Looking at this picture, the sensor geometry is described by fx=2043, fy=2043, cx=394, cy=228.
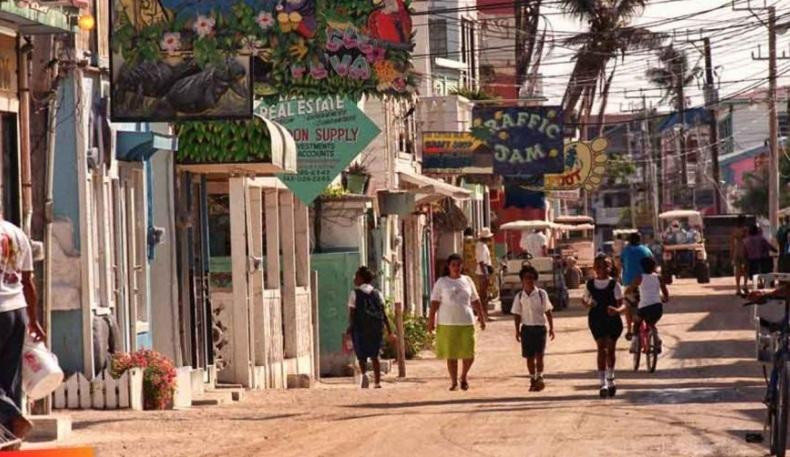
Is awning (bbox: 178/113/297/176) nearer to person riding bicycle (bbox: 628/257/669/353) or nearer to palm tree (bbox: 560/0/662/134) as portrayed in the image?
person riding bicycle (bbox: 628/257/669/353)

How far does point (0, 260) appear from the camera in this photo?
1389cm

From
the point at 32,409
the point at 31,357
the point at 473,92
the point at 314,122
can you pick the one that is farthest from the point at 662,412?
the point at 473,92

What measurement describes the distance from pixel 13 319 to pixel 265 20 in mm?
8170

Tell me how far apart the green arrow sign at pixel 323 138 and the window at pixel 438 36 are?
3314 cm

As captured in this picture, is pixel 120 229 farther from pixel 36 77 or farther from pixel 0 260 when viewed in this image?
pixel 0 260

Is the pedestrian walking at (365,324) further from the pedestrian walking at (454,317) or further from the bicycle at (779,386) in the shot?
the bicycle at (779,386)

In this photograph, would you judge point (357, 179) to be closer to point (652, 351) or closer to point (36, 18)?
point (652, 351)

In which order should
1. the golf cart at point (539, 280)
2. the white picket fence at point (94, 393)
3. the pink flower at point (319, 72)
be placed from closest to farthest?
the white picket fence at point (94, 393), the pink flower at point (319, 72), the golf cart at point (539, 280)

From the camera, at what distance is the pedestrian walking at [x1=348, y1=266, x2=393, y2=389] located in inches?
1116

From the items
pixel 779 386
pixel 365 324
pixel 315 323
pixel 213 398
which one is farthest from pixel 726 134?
pixel 779 386

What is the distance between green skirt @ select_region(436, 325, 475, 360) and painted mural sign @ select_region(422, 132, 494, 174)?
23.7m

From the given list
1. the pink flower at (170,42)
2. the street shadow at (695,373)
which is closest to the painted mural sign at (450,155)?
the street shadow at (695,373)

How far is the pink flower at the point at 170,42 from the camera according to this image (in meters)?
21.3

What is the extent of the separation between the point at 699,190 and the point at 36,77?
136053mm
